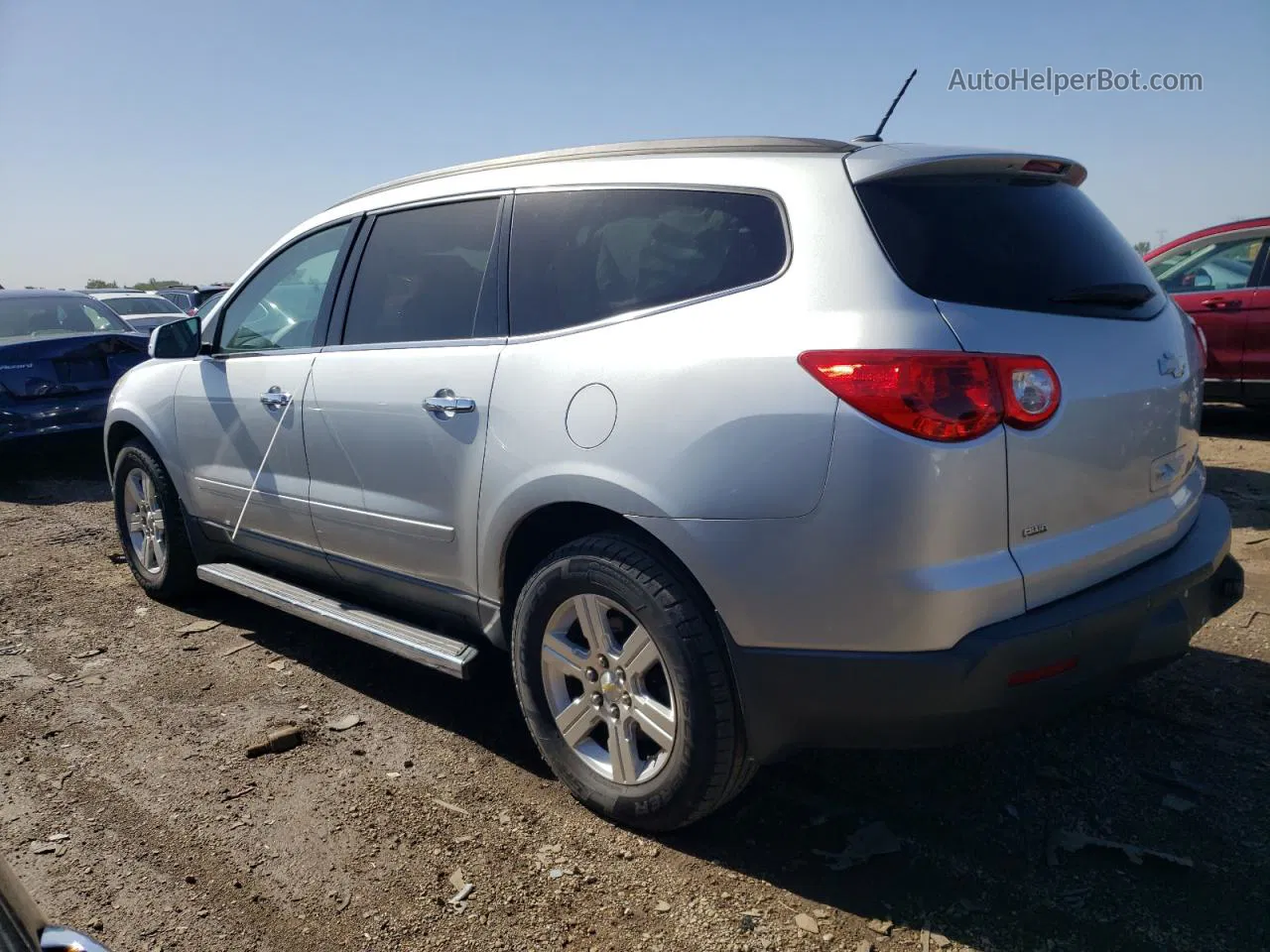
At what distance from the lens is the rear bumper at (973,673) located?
2295mm

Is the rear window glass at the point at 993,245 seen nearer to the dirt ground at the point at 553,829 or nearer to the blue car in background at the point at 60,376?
the dirt ground at the point at 553,829

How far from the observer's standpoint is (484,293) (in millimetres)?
3314

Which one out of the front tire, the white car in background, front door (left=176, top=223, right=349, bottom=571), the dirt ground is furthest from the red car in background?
the white car in background

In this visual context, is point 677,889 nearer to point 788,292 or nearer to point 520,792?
point 520,792

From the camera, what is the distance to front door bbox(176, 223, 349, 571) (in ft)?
12.9

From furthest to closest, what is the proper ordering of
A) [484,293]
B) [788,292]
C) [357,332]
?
[357,332], [484,293], [788,292]

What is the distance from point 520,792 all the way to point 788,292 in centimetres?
173

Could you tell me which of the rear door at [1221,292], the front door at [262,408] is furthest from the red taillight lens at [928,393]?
the rear door at [1221,292]

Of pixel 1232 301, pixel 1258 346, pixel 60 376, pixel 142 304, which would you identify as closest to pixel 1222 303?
pixel 1232 301

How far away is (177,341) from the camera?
14.9ft

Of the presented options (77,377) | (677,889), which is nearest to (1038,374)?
(677,889)

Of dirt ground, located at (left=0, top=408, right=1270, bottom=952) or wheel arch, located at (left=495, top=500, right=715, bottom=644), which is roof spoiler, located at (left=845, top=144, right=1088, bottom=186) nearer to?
wheel arch, located at (left=495, top=500, right=715, bottom=644)

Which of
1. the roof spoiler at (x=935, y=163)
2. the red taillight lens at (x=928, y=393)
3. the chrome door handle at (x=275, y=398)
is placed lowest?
the chrome door handle at (x=275, y=398)

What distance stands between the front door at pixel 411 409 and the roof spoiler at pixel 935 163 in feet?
4.01
